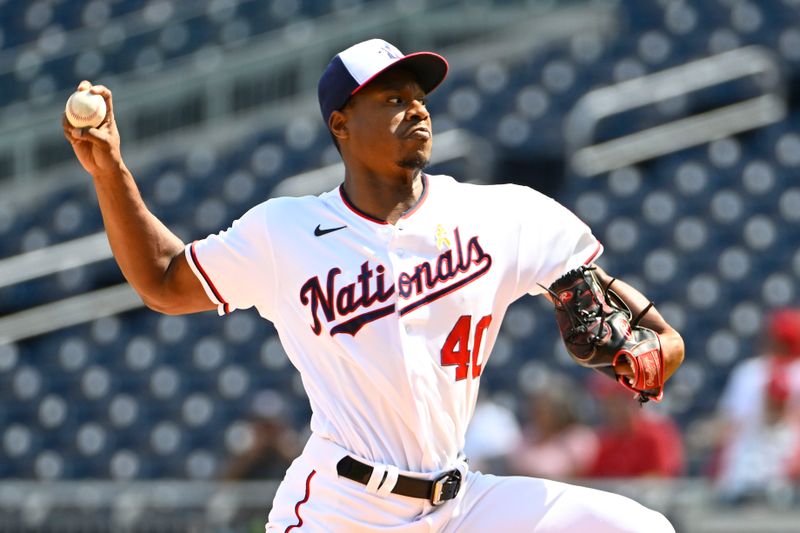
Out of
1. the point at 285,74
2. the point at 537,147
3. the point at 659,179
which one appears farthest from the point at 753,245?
the point at 285,74

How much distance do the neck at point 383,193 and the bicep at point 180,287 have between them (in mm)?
412

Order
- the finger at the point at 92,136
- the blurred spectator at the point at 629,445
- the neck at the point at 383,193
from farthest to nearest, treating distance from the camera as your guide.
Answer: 1. the blurred spectator at the point at 629,445
2. the neck at the point at 383,193
3. the finger at the point at 92,136

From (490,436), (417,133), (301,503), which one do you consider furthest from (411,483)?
(490,436)

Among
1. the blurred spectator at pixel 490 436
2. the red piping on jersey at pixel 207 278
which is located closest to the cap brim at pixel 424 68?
the red piping on jersey at pixel 207 278

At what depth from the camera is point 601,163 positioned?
37.3ft

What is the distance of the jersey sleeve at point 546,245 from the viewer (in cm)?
325

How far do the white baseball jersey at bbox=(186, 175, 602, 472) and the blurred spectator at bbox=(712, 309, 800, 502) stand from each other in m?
3.11

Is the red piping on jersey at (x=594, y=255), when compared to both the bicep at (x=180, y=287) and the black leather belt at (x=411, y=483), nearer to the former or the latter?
the black leather belt at (x=411, y=483)

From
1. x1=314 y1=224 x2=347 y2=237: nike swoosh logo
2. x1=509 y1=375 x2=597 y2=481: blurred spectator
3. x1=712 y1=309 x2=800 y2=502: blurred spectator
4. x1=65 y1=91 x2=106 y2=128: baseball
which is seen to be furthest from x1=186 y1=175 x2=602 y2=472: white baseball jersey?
x1=509 y1=375 x2=597 y2=481: blurred spectator

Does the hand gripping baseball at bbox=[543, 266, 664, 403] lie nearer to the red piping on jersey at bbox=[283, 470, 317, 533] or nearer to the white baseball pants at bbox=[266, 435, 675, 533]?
the white baseball pants at bbox=[266, 435, 675, 533]

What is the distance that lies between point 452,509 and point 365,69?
1011 millimetres

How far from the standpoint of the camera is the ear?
331cm

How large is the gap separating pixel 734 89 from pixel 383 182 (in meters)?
8.86

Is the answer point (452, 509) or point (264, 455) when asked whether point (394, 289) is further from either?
point (264, 455)
